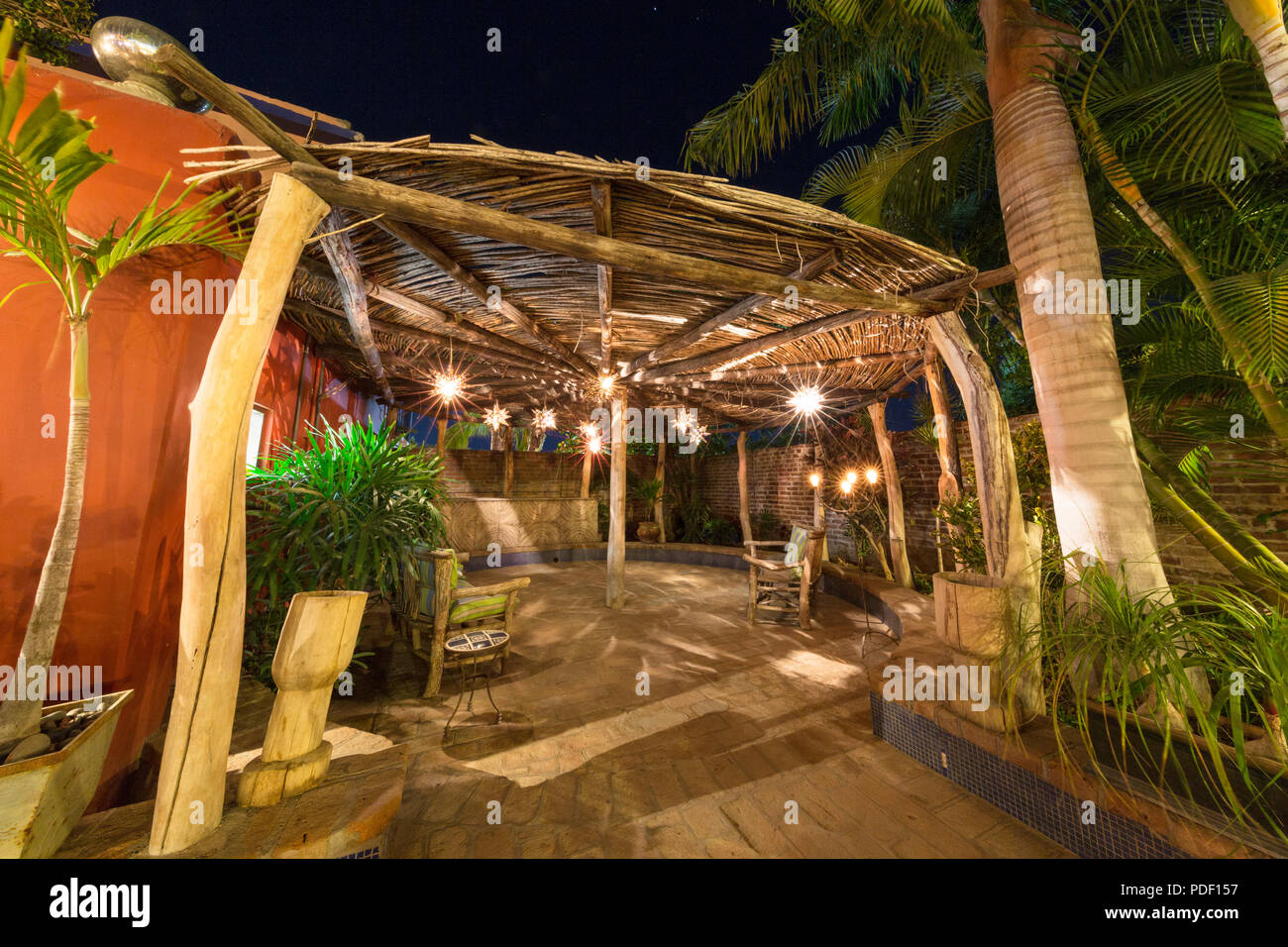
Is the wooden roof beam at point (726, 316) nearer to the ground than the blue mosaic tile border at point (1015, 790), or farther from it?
farther from it

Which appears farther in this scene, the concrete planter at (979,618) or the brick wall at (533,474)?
the brick wall at (533,474)

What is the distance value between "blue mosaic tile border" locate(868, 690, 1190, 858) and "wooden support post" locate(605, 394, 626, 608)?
3.37 m

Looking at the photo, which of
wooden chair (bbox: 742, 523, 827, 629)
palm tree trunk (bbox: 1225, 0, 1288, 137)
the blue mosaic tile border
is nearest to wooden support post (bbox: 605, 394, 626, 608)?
wooden chair (bbox: 742, 523, 827, 629)

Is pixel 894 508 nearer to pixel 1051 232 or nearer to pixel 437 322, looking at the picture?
pixel 1051 232

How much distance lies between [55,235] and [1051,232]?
468cm

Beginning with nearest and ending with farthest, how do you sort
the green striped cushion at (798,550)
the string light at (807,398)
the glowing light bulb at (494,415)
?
1. the green striped cushion at (798,550)
2. the string light at (807,398)
3. the glowing light bulb at (494,415)

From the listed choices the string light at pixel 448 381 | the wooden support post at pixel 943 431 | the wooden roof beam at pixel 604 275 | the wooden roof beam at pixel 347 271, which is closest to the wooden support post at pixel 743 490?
the wooden support post at pixel 943 431

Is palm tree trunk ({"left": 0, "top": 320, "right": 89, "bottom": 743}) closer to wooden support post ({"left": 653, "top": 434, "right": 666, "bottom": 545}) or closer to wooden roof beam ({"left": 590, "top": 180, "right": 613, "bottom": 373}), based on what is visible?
wooden roof beam ({"left": 590, "top": 180, "right": 613, "bottom": 373})

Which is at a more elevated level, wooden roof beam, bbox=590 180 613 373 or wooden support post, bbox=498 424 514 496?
wooden roof beam, bbox=590 180 613 373

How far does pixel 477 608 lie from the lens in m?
3.46

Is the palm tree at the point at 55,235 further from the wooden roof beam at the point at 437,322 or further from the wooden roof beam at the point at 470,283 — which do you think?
the wooden roof beam at the point at 437,322

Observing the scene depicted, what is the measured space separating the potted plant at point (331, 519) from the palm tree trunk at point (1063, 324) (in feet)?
12.8

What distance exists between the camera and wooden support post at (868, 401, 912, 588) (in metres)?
5.57

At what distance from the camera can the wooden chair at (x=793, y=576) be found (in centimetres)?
482
